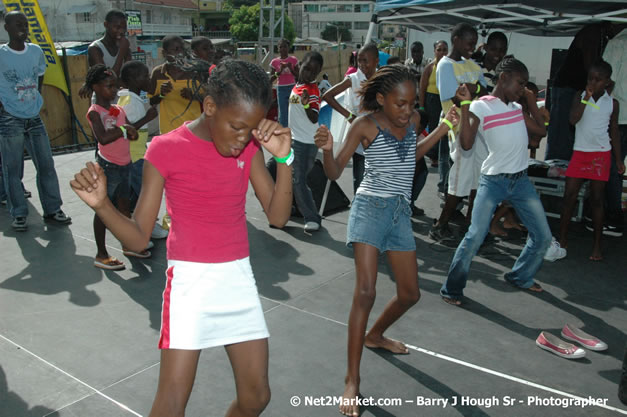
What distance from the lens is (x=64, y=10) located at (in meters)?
50.6

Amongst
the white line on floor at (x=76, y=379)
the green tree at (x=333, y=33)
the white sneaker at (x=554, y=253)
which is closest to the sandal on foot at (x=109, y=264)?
the white line on floor at (x=76, y=379)

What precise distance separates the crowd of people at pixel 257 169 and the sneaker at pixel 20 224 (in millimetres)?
12

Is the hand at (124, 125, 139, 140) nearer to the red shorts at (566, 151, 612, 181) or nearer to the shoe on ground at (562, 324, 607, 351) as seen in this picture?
the shoe on ground at (562, 324, 607, 351)

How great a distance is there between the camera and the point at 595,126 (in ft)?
18.6

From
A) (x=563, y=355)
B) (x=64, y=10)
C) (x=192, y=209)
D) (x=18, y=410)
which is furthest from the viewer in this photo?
(x=64, y=10)

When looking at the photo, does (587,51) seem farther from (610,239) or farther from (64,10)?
(64,10)

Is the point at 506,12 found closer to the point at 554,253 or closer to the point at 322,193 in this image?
the point at 554,253

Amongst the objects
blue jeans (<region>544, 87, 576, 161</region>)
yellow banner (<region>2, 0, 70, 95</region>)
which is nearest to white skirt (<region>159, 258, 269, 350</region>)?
blue jeans (<region>544, 87, 576, 161</region>)

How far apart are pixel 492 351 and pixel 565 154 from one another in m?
5.28

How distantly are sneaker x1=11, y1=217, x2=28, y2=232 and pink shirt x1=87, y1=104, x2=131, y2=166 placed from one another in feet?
5.52

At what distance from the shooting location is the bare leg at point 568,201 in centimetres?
586

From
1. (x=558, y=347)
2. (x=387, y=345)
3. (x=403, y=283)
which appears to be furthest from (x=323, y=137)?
(x=558, y=347)

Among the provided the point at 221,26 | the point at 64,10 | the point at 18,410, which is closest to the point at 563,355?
the point at 18,410

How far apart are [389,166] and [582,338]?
1.97 meters
